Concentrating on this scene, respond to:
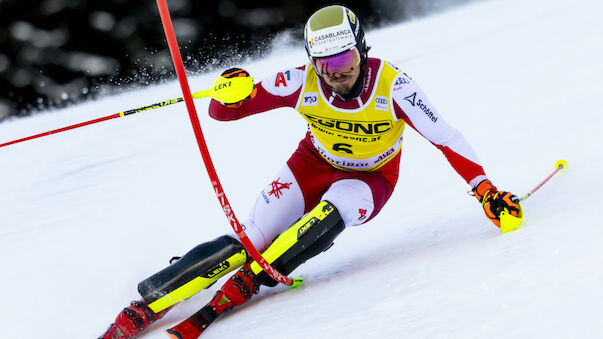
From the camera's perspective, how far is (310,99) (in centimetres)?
211

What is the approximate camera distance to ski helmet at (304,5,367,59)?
6.14 ft

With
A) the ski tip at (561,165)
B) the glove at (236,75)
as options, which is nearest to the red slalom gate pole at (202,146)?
the glove at (236,75)

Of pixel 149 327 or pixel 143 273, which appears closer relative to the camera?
pixel 149 327

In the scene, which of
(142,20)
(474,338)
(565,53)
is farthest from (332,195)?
(142,20)

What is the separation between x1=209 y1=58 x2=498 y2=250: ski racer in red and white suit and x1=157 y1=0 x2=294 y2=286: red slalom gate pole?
0.23m

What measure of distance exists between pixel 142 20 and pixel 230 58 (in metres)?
1.20

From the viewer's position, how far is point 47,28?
6496 mm

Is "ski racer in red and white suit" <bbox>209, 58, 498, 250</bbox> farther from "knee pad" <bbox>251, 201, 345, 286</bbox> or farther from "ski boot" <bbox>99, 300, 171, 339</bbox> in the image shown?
"ski boot" <bbox>99, 300, 171, 339</bbox>

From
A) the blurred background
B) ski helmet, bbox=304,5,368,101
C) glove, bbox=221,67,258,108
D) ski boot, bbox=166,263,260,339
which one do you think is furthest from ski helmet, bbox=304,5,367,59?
the blurred background

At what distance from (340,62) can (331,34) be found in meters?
0.10

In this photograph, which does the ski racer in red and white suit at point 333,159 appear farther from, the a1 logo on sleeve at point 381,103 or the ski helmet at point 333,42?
the ski helmet at point 333,42

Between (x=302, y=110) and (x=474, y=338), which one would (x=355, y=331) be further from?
(x=302, y=110)

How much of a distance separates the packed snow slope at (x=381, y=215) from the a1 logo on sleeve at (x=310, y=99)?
2.06 feet

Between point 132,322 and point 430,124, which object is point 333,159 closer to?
point 430,124
